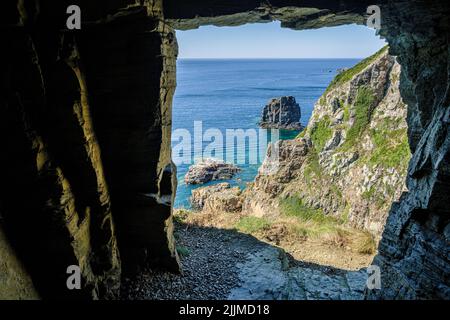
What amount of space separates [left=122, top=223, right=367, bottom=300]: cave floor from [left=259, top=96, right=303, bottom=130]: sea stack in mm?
72776

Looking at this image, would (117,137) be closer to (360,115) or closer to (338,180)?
(338,180)

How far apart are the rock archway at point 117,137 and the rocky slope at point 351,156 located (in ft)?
47.1

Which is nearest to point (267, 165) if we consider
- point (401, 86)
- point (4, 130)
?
point (401, 86)

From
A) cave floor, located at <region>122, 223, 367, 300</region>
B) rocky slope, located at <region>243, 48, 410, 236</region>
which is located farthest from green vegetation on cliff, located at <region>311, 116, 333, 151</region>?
cave floor, located at <region>122, 223, 367, 300</region>

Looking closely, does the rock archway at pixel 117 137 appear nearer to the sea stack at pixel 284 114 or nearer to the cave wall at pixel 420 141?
the cave wall at pixel 420 141

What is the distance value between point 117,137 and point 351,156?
26.6 m

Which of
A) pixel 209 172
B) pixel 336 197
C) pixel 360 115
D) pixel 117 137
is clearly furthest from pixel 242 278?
pixel 209 172

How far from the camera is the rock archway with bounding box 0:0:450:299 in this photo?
13.6m

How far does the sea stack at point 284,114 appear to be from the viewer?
9775cm

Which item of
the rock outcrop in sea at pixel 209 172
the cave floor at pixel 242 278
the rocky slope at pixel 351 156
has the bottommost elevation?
the rock outcrop in sea at pixel 209 172

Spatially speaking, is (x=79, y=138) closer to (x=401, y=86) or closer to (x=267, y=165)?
(x=401, y=86)

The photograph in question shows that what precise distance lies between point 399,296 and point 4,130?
17687 mm

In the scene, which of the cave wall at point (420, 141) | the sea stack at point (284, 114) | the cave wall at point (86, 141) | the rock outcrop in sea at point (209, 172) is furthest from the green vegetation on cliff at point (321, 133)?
the sea stack at point (284, 114)

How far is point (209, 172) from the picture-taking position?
7044cm
